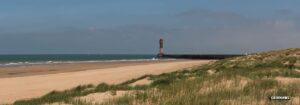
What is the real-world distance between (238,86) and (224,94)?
8.02 feet

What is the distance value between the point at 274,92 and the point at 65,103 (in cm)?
500

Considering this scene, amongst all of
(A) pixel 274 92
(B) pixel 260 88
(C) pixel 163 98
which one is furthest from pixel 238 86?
(C) pixel 163 98

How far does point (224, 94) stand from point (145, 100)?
1919 millimetres

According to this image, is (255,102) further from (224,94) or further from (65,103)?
(65,103)

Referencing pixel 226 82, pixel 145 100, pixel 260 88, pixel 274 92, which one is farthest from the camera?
pixel 226 82

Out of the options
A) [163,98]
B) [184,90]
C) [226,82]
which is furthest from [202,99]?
[226,82]

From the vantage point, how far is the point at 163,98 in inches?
544

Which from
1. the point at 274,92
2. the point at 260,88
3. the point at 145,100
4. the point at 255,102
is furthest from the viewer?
the point at 260,88

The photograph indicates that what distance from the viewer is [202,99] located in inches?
516

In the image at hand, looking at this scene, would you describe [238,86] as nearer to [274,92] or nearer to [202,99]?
[274,92]

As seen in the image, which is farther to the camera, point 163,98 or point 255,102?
point 163,98

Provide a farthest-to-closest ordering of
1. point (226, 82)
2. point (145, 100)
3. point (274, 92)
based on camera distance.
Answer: point (226, 82)
point (274, 92)
point (145, 100)

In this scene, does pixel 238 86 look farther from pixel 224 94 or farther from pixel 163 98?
pixel 163 98

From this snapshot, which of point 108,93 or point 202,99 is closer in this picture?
point 202,99
